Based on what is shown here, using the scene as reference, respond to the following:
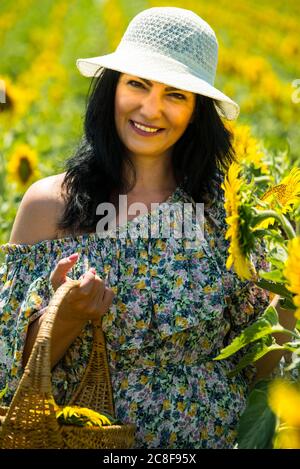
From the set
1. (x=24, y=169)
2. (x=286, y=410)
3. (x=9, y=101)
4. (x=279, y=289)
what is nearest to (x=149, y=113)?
(x=279, y=289)

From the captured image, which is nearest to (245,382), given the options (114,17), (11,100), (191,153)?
(191,153)

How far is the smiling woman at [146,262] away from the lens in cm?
253

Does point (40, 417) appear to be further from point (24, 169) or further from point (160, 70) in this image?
point (24, 169)

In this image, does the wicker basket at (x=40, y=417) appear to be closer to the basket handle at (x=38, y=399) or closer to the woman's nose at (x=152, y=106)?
the basket handle at (x=38, y=399)

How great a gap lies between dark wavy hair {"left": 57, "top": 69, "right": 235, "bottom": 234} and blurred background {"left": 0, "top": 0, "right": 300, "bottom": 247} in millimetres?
302

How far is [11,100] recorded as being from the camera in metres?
4.73

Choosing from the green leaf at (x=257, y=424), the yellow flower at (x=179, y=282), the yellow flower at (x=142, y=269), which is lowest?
the green leaf at (x=257, y=424)

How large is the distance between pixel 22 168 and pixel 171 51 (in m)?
1.44

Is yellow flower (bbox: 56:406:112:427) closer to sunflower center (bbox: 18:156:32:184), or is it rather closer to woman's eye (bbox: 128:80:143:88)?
woman's eye (bbox: 128:80:143:88)

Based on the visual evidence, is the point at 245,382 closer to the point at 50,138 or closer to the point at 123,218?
the point at 123,218

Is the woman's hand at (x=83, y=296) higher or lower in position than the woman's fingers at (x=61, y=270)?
lower

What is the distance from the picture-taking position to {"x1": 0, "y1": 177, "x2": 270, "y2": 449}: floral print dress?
251 centimetres

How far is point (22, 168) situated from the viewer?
3969 mm

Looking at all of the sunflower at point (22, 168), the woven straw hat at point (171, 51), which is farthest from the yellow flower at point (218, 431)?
the sunflower at point (22, 168)
